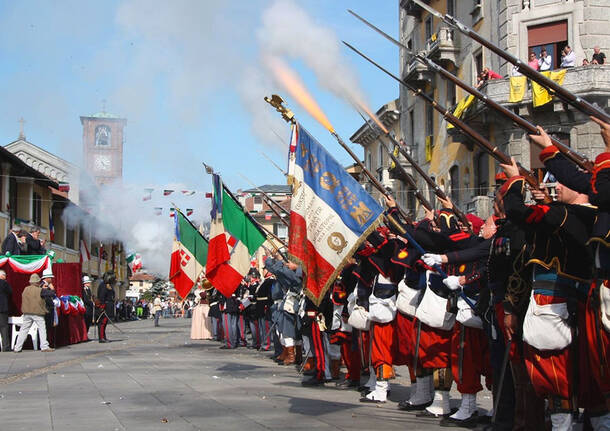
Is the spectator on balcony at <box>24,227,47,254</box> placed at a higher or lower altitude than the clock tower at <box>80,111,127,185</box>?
lower

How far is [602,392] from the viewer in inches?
239

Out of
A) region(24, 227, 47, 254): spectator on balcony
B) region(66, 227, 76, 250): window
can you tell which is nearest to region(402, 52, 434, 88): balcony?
region(24, 227, 47, 254): spectator on balcony

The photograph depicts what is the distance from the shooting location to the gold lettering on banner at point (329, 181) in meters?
10.1

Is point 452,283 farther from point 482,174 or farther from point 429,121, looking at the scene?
point 429,121

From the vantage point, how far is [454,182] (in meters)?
34.3

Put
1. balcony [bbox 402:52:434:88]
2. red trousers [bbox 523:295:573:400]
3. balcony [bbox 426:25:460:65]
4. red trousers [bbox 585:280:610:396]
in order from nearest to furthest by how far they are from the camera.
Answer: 1. red trousers [bbox 585:280:610:396]
2. red trousers [bbox 523:295:573:400]
3. balcony [bbox 426:25:460:65]
4. balcony [bbox 402:52:434:88]

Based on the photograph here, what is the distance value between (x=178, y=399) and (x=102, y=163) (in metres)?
121

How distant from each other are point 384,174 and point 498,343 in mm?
37221

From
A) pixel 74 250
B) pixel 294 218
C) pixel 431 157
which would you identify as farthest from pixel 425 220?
pixel 74 250

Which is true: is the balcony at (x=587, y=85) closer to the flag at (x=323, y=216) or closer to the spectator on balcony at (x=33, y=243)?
the spectator on balcony at (x=33, y=243)

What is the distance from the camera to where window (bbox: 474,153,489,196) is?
1233 inches

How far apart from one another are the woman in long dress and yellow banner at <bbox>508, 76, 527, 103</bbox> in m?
11.6

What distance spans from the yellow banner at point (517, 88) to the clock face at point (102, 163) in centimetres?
10384

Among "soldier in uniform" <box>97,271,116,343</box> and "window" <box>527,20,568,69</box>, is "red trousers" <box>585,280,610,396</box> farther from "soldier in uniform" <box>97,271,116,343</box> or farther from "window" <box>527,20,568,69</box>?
"window" <box>527,20,568,69</box>
